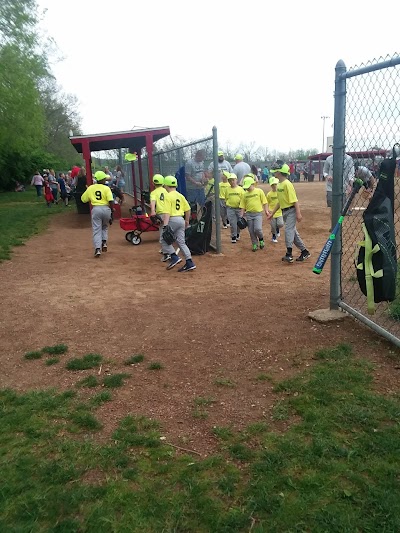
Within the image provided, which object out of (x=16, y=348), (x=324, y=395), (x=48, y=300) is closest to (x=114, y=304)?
(x=48, y=300)

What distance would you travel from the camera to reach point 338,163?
15.5 feet

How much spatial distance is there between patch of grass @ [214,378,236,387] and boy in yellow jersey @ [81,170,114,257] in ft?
21.9

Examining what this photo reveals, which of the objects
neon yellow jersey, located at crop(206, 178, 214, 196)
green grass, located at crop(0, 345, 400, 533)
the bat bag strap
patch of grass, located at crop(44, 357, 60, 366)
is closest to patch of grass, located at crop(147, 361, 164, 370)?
green grass, located at crop(0, 345, 400, 533)

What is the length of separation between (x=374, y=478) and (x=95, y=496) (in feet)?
5.21

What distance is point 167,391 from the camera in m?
3.81

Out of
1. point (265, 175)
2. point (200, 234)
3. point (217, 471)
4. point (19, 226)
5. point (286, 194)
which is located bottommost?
point (217, 471)

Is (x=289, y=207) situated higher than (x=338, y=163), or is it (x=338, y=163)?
(x=338, y=163)

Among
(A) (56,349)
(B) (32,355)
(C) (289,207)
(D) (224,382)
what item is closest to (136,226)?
(C) (289,207)

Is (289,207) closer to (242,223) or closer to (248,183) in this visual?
(248,183)

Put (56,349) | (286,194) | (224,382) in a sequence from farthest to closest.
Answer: (286,194)
(56,349)
(224,382)

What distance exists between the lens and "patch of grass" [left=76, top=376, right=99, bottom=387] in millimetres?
3977

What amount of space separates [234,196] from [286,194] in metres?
2.64

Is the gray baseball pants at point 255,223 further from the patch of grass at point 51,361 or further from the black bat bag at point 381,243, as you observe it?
the patch of grass at point 51,361

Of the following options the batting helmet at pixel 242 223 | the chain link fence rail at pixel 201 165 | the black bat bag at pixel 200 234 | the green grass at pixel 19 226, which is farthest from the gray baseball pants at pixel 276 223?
the green grass at pixel 19 226
